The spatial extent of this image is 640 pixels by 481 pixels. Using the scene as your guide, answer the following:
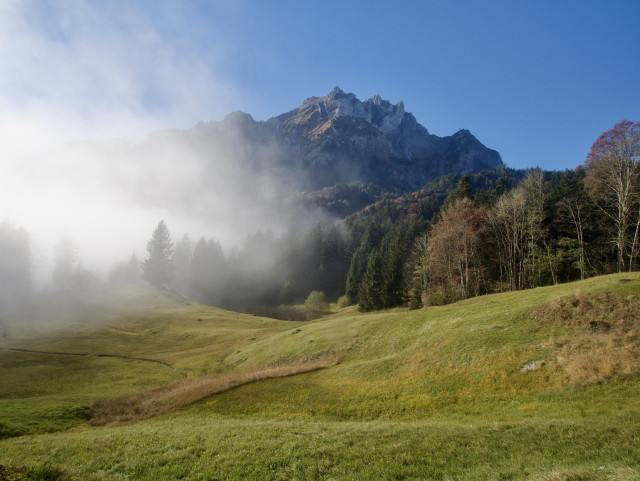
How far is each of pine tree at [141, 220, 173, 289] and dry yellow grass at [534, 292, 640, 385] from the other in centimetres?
12998

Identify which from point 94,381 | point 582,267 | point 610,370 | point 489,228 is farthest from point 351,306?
point 610,370

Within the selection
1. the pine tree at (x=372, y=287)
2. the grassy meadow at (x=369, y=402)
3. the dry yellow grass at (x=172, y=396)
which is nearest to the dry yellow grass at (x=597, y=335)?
the grassy meadow at (x=369, y=402)

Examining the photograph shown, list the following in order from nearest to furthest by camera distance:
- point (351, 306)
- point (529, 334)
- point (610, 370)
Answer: point (610, 370), point (529, 334), point (351, 306)

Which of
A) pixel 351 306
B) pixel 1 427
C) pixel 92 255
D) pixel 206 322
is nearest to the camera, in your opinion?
pixel 1 427

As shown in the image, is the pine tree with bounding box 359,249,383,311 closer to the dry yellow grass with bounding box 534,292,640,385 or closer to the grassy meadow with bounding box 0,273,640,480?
the grassy meadow with bounding box 0,273,640,480

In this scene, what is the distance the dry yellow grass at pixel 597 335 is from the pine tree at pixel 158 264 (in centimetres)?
12998

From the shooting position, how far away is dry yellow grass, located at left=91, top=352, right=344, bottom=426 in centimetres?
2702

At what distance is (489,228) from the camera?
6294 centimetres

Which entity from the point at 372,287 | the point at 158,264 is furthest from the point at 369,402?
the point at 158,264

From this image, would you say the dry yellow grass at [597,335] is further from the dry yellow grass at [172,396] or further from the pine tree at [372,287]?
the pine tree at [372,287]

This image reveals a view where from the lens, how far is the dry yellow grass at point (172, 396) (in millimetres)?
27016

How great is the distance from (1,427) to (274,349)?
1264 inches

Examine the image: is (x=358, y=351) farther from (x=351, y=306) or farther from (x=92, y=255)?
(x=92, y=255)

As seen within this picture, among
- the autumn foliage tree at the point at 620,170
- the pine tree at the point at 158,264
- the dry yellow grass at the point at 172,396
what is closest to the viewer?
the dry yellow grass at the point at 172,396
